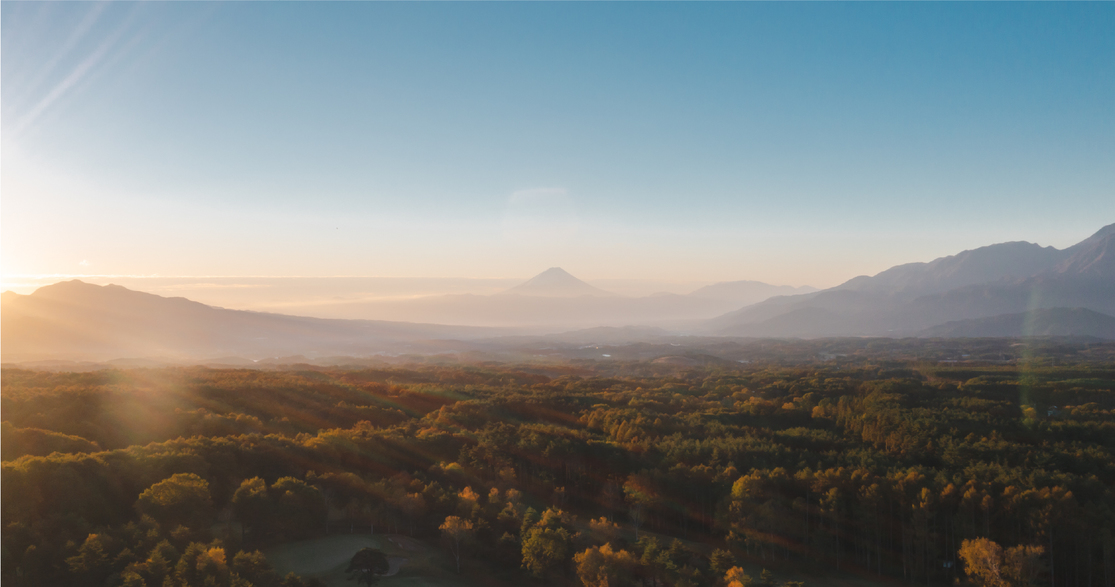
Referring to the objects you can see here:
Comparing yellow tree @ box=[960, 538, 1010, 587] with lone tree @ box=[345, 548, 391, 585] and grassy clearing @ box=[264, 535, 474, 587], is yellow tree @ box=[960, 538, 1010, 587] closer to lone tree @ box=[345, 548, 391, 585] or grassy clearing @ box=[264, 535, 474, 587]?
grassy clearing @ box=[264, 535, 474, 587]

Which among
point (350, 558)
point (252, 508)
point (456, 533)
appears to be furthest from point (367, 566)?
point (252, 508)

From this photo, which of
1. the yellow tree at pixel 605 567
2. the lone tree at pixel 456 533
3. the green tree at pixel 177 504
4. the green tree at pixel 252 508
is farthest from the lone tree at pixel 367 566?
the yellow tree at pixel 605 567

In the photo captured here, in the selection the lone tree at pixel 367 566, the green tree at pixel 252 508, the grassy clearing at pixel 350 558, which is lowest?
the grassy clearing at pixel 350 558

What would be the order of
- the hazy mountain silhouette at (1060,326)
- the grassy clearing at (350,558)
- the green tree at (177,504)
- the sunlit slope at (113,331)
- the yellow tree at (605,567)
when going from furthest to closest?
the hazy mountain silhouette at (1060,326)
the sunlit slope at (113,331)
the green tree at (177,504)
the grassy clearing at (350,558)
the yellow tree at (605,567)

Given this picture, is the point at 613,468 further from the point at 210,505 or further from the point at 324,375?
the point at 324,375

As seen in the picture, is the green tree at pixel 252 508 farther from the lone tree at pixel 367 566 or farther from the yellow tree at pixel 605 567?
the yellow tree at pixel 605 567

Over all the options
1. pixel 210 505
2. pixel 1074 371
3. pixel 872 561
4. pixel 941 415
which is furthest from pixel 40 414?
pixel 1074 371
